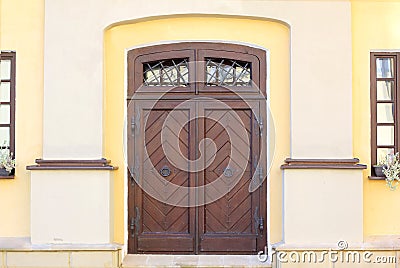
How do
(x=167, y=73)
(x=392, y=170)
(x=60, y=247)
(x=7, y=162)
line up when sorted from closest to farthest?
(x=60, y=247) → (x=392, y=170) → (x=7, y=162) → (x=167, y=73)

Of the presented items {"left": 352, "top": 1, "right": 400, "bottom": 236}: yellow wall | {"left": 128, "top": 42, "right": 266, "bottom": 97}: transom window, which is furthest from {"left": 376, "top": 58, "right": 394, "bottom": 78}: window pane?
{"left": 128, "top": 42, "right": 266, "bottom": 97}: transom window

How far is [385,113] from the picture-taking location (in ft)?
26.7

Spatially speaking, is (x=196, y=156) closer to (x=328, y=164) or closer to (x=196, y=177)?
(x=196, y=177)

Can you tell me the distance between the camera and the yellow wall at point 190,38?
8047 millimetres

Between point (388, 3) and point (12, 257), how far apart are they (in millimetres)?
5507

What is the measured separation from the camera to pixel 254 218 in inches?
321

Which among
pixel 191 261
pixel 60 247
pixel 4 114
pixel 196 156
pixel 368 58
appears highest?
pixel 368 58

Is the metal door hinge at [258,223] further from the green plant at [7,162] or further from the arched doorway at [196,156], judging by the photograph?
the green plant at [7,162]

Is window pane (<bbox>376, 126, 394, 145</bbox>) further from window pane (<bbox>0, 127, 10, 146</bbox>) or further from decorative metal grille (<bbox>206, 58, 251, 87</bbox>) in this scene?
window pane (<bbox>0, 127, 10, 146</bbox>)

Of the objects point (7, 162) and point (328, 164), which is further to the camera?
point (7, 162)

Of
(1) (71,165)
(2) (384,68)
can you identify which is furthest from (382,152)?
(1) (71,165)

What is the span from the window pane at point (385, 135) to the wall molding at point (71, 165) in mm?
3343

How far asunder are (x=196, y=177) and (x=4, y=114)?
2.55 m

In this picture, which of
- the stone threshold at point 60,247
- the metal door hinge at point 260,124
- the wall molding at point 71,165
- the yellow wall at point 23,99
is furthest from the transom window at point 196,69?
the stone threshold at point 60,247
